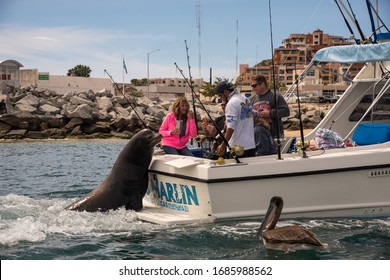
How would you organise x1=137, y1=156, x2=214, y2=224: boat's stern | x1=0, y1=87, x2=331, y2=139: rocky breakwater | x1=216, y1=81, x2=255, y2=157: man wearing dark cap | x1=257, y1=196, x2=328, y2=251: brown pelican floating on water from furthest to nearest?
x1=0, y1=87, x2=331, y2=139: rocky breakwater, x1=216, y1=81, x2=255, y2=157: man wearing dark cap, x1=137, y1=156, x2=214, y2=224: boat's stern, x1=257, y1=196, x2=328, y2=251: brown pelican floating on water

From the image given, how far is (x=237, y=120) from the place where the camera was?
9258 millimetres

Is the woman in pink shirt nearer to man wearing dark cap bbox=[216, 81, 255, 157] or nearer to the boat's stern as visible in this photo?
the boat's stern

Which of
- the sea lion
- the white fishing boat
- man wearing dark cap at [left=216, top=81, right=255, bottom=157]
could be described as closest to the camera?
the white fishing boat

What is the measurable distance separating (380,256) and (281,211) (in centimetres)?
152

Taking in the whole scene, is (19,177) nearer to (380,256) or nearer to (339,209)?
(339,209)

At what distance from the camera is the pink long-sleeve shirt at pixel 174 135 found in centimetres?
1033

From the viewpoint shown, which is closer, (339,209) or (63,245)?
(63,245)

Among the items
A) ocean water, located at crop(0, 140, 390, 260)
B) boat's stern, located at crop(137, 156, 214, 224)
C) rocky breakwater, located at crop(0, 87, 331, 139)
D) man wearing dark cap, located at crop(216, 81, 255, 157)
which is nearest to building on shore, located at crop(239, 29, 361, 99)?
man wearing dark cap, located at crop(216, 81, 255, 157)

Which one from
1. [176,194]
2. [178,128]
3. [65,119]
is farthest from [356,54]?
[65,119]

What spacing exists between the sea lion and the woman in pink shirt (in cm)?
43

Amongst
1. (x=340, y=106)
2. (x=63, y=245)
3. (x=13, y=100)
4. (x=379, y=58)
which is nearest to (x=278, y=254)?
(x=63, y=245)

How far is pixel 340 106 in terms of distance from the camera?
469 inches

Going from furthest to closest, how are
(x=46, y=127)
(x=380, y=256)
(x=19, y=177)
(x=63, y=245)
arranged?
(x=46, y=127), (x=19, y=177), (x=63, y=245), (x=380, y=256)

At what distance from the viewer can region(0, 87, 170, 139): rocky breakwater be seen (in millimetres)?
38125
